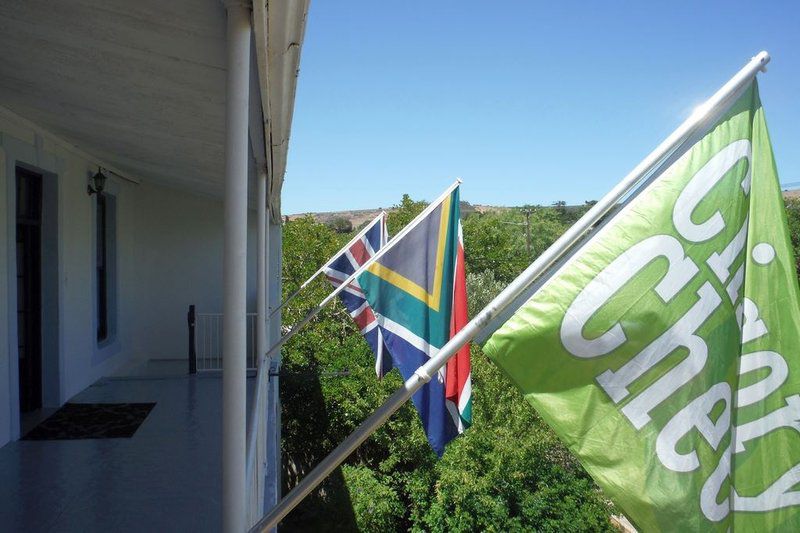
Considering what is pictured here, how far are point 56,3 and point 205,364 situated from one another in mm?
7384

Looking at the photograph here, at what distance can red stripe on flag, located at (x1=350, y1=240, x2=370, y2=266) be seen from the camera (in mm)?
6441

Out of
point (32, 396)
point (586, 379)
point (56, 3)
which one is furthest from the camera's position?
point (32, 396)

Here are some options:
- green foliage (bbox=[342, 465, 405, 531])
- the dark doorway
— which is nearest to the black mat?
the dark doorway

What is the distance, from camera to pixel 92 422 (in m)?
5.49

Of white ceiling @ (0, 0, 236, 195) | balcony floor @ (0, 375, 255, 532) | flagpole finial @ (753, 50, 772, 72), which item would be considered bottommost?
balcony floor @ (0, 375, 255, 532)

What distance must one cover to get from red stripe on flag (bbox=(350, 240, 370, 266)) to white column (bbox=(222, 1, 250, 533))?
14.9ft

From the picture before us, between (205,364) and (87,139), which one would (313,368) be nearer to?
(205,364)

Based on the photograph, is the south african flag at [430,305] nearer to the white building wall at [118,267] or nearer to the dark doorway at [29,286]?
the white building wall at [118,267]

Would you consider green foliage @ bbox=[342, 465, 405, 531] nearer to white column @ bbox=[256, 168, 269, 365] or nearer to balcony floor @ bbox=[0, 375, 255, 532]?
balcony floor @ bbox=[0, 375, 255, 532]

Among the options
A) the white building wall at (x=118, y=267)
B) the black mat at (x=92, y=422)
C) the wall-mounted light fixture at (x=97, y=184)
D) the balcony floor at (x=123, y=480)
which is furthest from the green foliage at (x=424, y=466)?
the wall-mounted light fixture at (x=97, y=184)

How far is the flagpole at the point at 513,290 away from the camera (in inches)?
73.5

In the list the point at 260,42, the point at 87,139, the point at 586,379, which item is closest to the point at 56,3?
the point at 260,42

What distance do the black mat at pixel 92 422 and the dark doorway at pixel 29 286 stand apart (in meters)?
0.41

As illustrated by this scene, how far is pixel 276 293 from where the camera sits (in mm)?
9438
